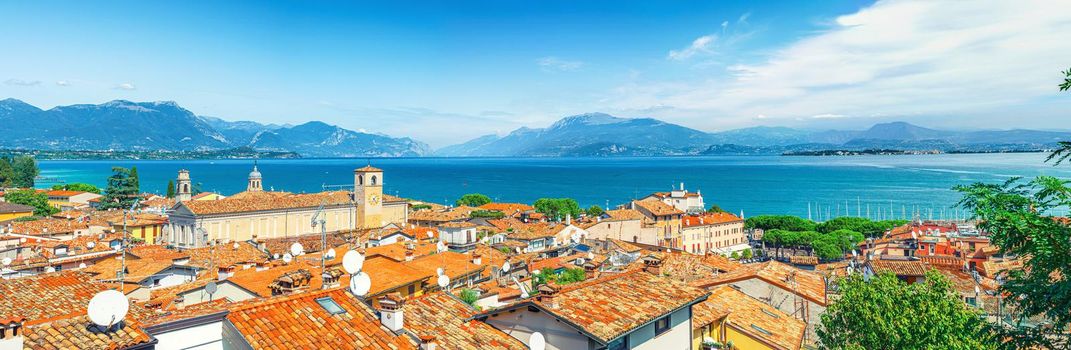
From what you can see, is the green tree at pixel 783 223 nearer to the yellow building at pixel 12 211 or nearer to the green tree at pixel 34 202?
the yellow building at pixel 12 211

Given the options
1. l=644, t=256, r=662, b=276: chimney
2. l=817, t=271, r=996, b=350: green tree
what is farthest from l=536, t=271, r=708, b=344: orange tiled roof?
l=644, t=256, r=662, b=276: chimney

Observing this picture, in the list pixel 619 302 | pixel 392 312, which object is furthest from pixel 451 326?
pixel 619 302

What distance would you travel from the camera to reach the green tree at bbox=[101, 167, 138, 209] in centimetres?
9112

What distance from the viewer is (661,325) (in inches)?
487

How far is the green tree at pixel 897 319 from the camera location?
1175 cm

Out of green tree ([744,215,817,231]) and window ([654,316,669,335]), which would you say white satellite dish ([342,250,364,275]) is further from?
green tree ([744,215,817,231])

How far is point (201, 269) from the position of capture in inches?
1000

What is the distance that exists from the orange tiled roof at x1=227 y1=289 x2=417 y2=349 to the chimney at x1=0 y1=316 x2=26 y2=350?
6.87 feet

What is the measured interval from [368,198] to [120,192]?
45.9 meters

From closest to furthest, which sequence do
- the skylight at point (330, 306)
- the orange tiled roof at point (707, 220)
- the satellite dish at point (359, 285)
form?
the skylight at point (330, 306) → the satellite dish at point (359, 285) → the orange tiled roof at point (707, 220)

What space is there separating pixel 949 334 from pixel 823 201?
145859 millimetres

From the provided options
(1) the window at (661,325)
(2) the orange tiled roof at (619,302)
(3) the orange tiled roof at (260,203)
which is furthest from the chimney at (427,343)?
(3) the orange tiled roof at (260,203)

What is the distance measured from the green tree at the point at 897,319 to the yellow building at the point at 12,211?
71022 millimetres

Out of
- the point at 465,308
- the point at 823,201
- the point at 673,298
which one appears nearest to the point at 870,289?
the point at 673,298
